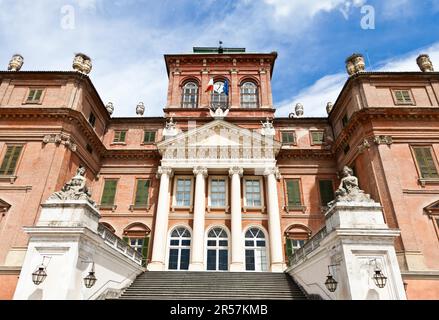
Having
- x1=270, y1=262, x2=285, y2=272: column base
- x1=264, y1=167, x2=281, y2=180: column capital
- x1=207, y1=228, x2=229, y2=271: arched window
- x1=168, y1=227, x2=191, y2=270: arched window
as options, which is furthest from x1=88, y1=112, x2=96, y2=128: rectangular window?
x1=270, y1=262, x2=285, y2=272: column base

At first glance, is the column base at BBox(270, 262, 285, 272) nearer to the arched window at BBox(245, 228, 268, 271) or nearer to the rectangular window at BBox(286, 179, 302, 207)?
the arched window at BBox(245, 228, 268, 271)

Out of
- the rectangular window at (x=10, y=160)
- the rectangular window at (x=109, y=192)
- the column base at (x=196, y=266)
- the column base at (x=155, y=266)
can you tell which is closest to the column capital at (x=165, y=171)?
the rectangular window at (x=109, y=192)

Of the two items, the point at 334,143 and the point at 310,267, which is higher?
the point at 334,143

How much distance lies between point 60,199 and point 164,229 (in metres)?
10.2

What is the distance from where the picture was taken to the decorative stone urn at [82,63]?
895 inches

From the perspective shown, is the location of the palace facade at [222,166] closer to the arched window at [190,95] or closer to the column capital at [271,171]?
the column capital at [271,171]

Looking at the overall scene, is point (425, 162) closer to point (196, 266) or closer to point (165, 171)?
point (196, 266)

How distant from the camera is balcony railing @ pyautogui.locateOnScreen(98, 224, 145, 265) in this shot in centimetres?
1290

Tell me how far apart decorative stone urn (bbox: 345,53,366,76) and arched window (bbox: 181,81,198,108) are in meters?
13.6

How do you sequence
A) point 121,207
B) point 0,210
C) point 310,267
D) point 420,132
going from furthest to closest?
point 121,207 < point 420,132 < point 0,210 < point 310,267

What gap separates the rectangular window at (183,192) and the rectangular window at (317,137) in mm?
11299
